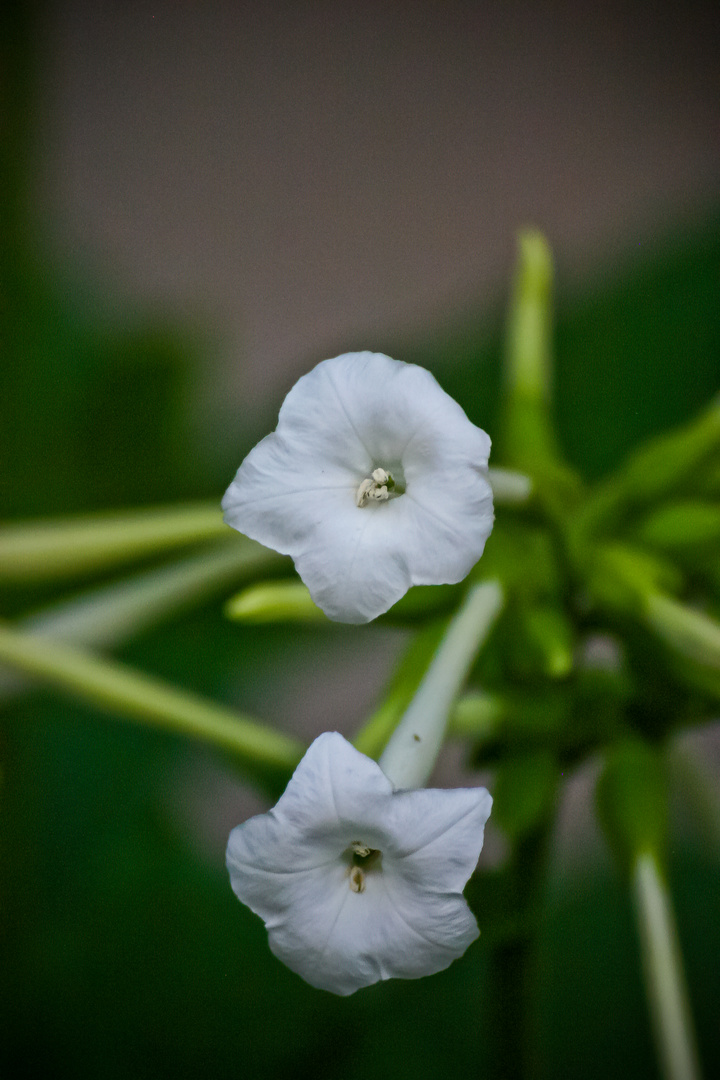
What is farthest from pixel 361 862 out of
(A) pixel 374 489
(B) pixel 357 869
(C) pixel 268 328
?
(C) pixel 268 328

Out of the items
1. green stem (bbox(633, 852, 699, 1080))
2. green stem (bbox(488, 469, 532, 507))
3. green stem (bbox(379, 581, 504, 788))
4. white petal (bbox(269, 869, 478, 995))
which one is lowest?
white petal (bbox(269, 869, 478, 995))

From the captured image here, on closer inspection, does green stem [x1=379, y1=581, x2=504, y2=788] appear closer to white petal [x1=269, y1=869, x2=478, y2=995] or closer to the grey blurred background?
white petal [x1=269, y1=869, x2=478, y2=995]

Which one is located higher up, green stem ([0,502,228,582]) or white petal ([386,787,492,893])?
green stem ([0,502,228,582])

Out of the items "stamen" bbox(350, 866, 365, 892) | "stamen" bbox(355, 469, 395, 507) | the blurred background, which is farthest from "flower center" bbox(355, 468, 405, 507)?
the blurred background

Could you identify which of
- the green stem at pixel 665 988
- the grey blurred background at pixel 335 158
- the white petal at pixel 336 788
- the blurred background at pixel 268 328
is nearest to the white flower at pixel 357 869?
the white petal at pixel 336 788

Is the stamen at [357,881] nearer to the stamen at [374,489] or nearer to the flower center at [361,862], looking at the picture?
the flower center at [361,862]

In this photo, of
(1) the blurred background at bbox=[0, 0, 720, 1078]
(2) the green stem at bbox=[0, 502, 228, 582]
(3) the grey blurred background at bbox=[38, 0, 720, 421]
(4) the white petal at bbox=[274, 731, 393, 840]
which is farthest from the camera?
(3) the grey blurred background at bbox=[38, 0, 720, 421]

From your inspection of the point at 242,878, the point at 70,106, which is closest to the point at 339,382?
the point at 242,878

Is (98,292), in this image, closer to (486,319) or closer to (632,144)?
(486,319)

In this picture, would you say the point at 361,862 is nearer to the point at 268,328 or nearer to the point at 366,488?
the point at 366,488
